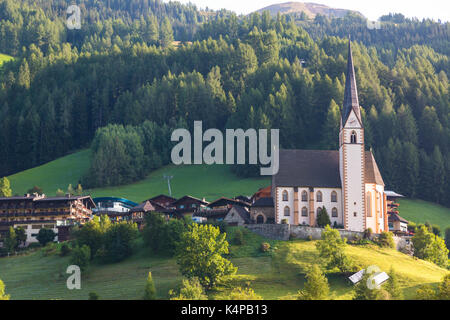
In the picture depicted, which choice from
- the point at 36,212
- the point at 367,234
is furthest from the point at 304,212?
the point at 36,212

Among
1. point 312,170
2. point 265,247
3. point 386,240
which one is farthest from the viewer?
point 312,170

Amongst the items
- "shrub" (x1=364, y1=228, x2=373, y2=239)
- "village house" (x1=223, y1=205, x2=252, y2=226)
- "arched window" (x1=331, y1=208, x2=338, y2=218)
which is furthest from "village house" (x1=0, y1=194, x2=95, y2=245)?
"shrub" (x1=364, y1=228, x2=373, y2=239)

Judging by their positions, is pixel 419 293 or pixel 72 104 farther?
pixel 72 104

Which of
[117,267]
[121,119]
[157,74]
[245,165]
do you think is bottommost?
[117,267]

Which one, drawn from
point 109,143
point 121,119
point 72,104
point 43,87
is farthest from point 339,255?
point 43,87

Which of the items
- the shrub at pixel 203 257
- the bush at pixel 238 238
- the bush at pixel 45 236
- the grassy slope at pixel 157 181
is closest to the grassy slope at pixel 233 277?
the bush at pixel 238 238

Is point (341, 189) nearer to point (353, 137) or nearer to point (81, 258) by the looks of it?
point (353, 137)

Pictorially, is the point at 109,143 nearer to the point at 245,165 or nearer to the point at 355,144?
the point at 245,165

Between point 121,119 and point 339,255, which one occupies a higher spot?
point 121,119
